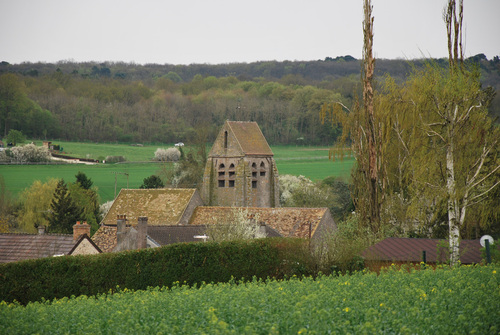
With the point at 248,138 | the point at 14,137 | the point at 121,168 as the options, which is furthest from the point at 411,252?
the point at 14,137

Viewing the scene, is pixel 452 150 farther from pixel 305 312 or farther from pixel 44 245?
pixel 44 245

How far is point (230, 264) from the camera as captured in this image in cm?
2186

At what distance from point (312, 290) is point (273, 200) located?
3806 centimetres

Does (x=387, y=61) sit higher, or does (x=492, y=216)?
(x=387, y=61)

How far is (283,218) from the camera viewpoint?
142 feet

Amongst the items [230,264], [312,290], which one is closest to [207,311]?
[312,290]

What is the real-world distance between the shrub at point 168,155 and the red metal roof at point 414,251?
6837 centimetres

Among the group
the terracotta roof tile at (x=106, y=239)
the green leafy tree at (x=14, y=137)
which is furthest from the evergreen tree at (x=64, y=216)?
the green leafy tree at (x=14, y=137)

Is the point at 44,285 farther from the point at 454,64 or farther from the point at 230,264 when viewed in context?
the point at 454,64

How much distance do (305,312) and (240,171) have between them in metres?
39.9

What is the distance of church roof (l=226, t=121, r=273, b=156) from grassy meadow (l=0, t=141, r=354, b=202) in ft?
74.6

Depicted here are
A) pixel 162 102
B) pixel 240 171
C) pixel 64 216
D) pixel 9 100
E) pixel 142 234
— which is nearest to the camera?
pixel 142 234

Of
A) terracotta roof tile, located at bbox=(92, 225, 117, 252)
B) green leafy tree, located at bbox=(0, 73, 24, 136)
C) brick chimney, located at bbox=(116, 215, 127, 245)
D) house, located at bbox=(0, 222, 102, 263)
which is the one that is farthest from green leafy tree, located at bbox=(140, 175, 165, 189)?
house, located at bbox=(0, 222, 102, 263)

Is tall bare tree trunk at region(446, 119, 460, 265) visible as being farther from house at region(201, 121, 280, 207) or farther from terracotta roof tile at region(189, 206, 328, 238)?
house at region(201, 121, 280, 207)
